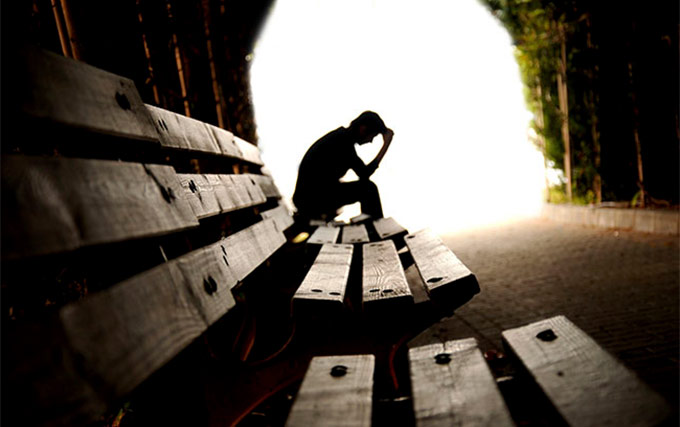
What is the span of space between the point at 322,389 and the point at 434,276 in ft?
2.08

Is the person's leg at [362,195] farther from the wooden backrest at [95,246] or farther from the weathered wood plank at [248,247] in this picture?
the wooden backrest at [95,246]

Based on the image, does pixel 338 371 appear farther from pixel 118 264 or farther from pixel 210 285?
pixel 118 264

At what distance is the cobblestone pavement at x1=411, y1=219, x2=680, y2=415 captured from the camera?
2.38 metres

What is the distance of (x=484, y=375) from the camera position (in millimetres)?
858

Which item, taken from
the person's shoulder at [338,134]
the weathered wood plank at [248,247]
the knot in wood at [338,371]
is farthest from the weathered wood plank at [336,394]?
the person's shoulder at [338,134]

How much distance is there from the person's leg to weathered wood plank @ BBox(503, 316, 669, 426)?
3158 mm

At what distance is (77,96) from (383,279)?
1014 millimetres

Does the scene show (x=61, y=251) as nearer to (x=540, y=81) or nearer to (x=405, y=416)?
(x=405, y=416)

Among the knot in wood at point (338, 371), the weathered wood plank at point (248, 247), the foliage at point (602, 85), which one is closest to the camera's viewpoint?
the knot in wood at point (338, 371)

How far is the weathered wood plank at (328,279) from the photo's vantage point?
1.21 metres

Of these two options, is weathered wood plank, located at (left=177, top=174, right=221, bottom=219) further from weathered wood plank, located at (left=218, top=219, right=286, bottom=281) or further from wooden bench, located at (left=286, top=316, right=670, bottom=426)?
wooden bench, located at (left=286, top=316, right=670, bottom=426)

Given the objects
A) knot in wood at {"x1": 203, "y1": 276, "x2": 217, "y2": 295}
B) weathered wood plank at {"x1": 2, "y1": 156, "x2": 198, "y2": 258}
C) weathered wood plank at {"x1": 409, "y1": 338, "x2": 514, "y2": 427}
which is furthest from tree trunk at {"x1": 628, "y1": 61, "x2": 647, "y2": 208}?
weathered wood plank at {"x1": 2, "y1": 156, "x2": 198, "y2": 258}

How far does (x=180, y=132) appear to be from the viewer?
4.47 ft

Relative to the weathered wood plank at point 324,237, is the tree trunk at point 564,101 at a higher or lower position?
higher
